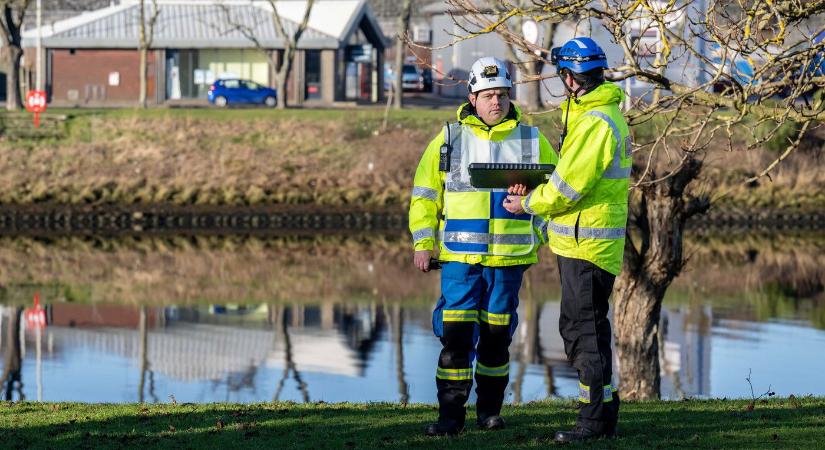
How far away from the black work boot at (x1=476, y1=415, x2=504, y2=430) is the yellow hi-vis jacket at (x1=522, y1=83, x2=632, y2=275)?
4.60ft

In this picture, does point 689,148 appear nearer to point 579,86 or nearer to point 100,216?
point 579,86

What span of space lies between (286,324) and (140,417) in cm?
1472

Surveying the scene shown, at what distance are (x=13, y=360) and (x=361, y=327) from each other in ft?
21.6

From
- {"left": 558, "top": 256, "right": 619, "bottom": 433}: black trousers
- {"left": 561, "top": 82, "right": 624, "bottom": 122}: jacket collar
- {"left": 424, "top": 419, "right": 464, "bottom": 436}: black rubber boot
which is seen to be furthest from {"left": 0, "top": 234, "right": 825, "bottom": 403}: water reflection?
{"left": 561, "top": 82, "right": 624, "bottom": 122}: jacket collar

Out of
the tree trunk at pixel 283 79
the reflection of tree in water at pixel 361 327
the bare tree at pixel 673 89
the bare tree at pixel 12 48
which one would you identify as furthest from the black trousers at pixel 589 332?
the tree trunk at pixel 283 79

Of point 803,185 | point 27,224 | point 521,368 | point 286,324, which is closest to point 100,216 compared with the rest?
point 27,224

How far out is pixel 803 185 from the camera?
4516 cm

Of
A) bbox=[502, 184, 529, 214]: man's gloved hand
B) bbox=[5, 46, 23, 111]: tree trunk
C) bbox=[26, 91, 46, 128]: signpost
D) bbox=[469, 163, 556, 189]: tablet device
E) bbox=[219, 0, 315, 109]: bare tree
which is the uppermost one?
bbox=[219, 0, 315, 109]: bare tree

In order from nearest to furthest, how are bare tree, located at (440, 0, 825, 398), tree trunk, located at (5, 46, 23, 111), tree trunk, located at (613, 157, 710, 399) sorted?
bare tree, located at (440, 0, 825, 398), tree trunk, located at (613, 157, 710, 399), tree trunk, located at (5, 46, 23, 111)

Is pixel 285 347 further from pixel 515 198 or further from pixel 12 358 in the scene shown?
pixel 515 198

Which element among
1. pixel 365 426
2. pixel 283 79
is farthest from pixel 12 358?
pixel 283 79

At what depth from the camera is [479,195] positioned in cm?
939

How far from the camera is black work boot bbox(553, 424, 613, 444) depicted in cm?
899

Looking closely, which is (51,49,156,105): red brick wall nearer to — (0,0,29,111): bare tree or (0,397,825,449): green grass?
(0,0,29,111): bare tree
